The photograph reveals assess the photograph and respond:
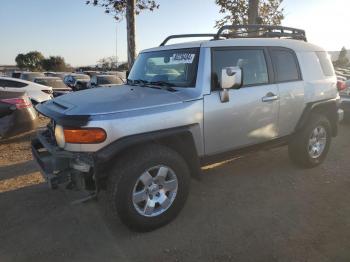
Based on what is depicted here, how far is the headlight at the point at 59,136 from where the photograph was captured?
11.6ft

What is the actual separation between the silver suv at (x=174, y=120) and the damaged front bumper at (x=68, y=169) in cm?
1

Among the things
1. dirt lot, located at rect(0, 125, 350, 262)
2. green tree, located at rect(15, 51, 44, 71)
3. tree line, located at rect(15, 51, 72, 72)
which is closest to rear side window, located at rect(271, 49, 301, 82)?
dirt lot, located at rect(0, 125, 350, 262)

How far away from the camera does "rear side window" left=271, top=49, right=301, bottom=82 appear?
4.95 meters

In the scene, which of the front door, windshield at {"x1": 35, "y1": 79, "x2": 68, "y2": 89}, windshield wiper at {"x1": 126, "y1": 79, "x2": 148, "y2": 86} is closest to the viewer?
the front door

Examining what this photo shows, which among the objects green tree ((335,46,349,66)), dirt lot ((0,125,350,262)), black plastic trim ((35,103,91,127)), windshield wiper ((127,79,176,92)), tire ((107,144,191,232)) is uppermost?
green tree ((335,46,349,66))

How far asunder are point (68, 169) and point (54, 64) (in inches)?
2014

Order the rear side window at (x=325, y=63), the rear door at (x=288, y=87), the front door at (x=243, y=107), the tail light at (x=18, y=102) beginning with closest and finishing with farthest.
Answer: the front door at (x=243, y=107), the rear door at (x=288, y=87), the rear side window at (x=325, y=63), the tail light at (x=18, y=102)

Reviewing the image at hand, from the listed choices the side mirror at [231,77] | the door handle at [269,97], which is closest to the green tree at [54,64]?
the door handle at [269,97]

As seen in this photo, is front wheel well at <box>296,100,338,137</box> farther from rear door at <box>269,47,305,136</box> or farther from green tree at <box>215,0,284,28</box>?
green tree at <box>215,0,284,28</box>

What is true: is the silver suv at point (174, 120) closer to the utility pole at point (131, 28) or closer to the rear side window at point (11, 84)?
the utility pole at point (131, 28)

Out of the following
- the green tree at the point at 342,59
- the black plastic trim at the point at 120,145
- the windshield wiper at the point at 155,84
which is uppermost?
the green tree at the point at 342,59

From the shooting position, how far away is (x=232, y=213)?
13.9ft

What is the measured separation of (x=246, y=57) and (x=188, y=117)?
1324mm

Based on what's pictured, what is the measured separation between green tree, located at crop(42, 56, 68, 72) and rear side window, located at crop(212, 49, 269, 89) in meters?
50.1
